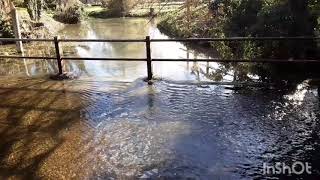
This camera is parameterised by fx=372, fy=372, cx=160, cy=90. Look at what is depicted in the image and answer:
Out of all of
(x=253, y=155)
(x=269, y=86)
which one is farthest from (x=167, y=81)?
(x=253, y=155)

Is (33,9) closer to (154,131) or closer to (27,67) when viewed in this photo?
(27,67)

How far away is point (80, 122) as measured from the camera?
21.4ft

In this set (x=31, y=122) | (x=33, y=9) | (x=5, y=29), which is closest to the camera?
(x=31, y=122)

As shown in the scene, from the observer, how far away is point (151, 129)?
6.02 m

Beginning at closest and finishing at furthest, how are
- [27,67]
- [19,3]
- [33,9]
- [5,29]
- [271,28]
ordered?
1. [271,28]
2. [27,67]
3. [5,29]
4. [33,9]
5. [19,3]

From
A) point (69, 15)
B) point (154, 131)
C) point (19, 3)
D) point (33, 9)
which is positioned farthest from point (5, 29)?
point (154, 131)

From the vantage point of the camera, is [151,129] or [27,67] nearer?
[151,129]

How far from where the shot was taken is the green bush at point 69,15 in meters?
35.6

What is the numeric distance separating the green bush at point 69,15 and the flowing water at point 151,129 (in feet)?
91.4

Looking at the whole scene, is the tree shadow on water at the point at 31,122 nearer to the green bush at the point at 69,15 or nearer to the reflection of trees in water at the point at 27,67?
the reflection of trees in water at the point at 27,67

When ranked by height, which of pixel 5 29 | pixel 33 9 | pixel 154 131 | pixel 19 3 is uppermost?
pixel 19 3

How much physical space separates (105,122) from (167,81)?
8.02 ft

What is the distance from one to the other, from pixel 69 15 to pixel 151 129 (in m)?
32.3

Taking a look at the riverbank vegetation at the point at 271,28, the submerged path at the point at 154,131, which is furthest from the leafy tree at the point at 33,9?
the submerged path at the point at 154,131
